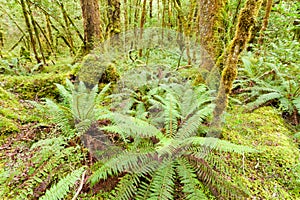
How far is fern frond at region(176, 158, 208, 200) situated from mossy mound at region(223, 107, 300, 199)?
56cm

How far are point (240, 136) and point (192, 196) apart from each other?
162 centimetres

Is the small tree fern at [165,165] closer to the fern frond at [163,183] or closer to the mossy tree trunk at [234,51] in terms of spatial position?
the fern frond at [163,183]

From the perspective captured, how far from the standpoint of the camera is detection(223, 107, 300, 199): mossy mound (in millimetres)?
2264

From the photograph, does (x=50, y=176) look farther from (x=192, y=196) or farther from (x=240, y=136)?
(x=240, y=136)

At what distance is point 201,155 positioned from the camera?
7.18 feet

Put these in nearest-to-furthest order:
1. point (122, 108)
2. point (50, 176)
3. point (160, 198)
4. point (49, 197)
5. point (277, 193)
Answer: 1. point (49, 197)
2. point (160, 198)
3. point (50, 176)
4. point (277, 193)
5. point (122, 108)

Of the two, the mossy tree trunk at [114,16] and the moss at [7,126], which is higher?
the mossy tree trunk at [114,16]

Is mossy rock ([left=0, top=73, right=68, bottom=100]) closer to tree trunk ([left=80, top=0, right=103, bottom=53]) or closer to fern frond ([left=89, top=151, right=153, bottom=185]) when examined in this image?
tree trunk ([left=80, top=0, right=103, bottom=53])

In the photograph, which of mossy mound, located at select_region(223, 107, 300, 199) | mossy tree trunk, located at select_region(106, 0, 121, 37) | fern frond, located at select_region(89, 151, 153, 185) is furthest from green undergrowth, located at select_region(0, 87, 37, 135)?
mossy tree trunk, located at select_region(106, 0, 121, 37)

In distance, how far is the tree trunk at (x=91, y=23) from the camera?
4453 mm

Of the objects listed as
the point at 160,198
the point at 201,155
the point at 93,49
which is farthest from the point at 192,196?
the point at 93,49

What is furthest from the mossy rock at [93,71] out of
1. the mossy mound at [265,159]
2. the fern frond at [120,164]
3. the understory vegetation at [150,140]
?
the mossy mound at [265,159]

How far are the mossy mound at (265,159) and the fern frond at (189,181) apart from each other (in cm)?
56

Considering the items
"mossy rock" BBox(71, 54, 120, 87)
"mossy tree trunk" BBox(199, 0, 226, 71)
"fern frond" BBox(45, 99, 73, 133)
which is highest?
"mossy tree trunk" BBox(199, 0, 226, 71)
